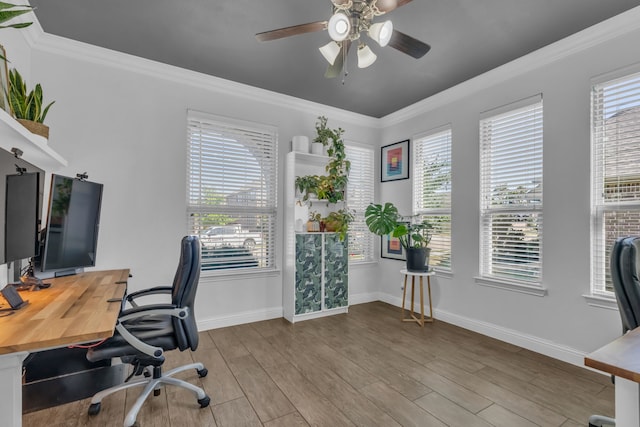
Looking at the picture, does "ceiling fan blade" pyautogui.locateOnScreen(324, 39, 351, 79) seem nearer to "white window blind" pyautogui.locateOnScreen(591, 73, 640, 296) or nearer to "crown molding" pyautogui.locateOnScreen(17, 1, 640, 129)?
"crown molding" pyautogui.locateOnScreen(17, 1, 640, 129)

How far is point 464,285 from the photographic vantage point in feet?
11.4

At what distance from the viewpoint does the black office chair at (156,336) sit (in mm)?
1755

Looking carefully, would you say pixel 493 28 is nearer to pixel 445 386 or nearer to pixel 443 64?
pixel 443 64

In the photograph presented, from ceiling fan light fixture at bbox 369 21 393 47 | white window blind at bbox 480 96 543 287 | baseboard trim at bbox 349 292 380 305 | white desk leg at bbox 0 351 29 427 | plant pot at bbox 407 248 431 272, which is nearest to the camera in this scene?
white desk leg at bbox 0 351 29 427

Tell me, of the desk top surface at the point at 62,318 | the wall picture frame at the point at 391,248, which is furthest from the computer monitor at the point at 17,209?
the wall picture frame at the point at 391,248

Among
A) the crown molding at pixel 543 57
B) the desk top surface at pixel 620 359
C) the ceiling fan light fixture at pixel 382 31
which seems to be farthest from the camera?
the crown molding at pixel 543 57

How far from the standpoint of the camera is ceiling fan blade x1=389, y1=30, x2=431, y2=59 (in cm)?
191

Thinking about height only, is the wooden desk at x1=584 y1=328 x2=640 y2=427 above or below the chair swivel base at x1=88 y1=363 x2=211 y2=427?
above

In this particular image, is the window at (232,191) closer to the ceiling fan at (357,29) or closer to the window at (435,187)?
the ceiling fan at (357,29)

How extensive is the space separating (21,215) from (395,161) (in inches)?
156

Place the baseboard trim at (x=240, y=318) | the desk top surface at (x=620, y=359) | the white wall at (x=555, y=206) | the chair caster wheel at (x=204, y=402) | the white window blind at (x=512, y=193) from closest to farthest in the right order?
the desk top surface at (x=620, y=359), the chair caster wheel at (x=204, y=402), the white wall at (x=555, y=206), the white window blind at (x=512, y=193), the baseboard trim at (x=240, y=318)

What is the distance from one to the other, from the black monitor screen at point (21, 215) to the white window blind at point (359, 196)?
3452 millimetres

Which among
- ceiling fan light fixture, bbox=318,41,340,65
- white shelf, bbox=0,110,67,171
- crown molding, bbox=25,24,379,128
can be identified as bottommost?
white shelf, bbox=0,110,67,171

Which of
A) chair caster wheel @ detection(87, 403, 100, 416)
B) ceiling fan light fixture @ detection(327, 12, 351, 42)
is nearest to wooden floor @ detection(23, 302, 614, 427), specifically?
chair caster wheel @ detection(87, 403, 100, 416)
